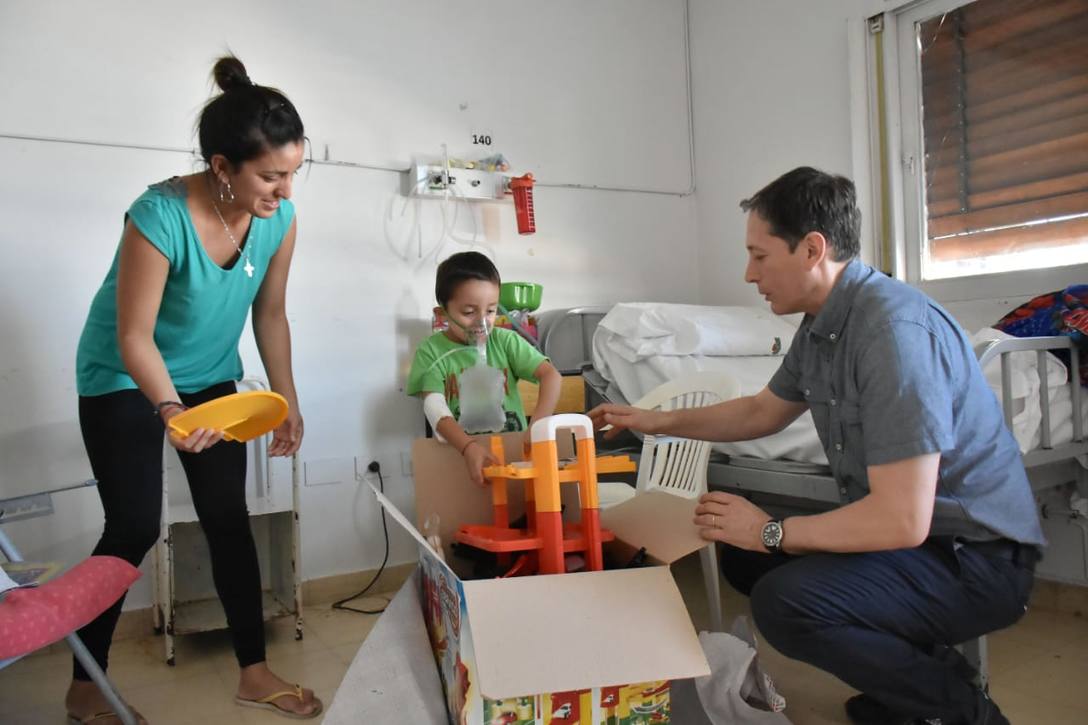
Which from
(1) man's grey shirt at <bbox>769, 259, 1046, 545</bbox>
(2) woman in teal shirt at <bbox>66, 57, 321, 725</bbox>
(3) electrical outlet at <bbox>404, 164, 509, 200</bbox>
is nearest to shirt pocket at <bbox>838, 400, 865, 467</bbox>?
(1) man's grey shirt at <bbox>769, 259, 1046, 545</bbox>

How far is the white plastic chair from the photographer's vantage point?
72.0 inches

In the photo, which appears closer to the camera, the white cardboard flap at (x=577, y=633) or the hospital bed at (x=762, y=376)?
the white cardboard flap at (x=577, y=633)

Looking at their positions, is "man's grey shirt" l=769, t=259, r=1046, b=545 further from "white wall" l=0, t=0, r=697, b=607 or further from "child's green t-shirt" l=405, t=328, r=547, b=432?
"white wall" l=0, t=0, r=697, b=607

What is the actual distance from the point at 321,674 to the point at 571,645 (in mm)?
1116

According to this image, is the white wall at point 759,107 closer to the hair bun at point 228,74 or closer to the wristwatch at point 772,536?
the wristwatch at point 772,536

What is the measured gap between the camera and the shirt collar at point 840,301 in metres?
1.28

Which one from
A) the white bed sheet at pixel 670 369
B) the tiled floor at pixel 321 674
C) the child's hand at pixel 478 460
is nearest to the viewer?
the child's hand at pixel 478 460

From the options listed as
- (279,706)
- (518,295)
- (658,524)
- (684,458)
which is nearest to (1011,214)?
(684,458)

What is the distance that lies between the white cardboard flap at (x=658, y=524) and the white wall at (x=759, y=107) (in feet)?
5.60

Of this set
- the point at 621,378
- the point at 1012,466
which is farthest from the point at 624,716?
the point at 621,378

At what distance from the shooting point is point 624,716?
1065mm

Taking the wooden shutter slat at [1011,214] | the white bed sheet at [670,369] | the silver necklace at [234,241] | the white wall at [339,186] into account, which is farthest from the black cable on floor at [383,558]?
the wooden shutter slat at [1011,214]

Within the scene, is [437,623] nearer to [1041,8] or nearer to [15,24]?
[15,24]

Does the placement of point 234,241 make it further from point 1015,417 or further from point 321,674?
point 1015,417
